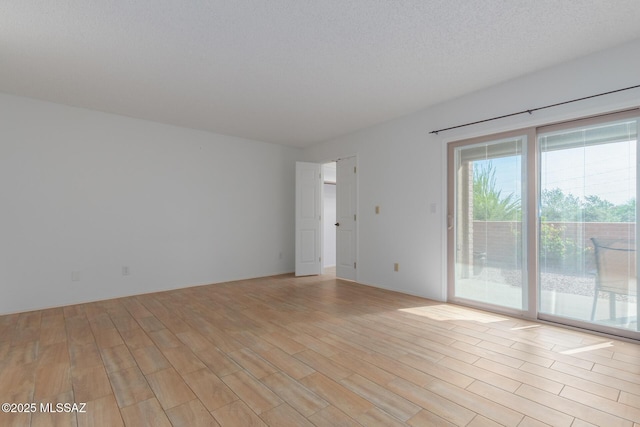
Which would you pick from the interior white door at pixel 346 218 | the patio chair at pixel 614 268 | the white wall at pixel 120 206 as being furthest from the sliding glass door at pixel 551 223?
the white wall at pixel 120 206

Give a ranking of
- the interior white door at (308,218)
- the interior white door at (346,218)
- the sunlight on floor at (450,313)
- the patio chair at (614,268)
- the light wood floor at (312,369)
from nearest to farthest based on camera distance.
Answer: the light wood floor at (312,369)
the patio chair at (614,268)
the sunlight on floor at (450,313)
the interior white door at (346,218)
the interior white door at (308,218)

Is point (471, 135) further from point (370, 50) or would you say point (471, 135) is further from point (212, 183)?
point (212, 183)

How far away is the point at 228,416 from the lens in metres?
1.60

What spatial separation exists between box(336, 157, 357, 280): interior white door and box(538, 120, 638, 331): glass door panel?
2727 mm

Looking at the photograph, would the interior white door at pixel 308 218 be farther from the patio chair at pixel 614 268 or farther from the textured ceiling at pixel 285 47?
the patio chair at pixel 614 268

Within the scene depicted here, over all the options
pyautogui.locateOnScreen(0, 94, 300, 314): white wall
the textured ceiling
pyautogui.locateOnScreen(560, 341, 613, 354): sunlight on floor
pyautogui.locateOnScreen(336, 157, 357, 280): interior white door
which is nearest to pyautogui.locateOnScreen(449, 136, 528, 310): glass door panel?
pyautogui.locateOnScreen(560, 341, 613, 354): sunlight on floor

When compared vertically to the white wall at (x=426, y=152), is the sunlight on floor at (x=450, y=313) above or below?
below

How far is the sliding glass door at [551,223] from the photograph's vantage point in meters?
2.66

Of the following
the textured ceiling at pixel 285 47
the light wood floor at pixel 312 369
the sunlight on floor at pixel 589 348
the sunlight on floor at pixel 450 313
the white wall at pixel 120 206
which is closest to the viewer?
the light wood floor at pixel 312 369

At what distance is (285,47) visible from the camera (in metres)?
2.56

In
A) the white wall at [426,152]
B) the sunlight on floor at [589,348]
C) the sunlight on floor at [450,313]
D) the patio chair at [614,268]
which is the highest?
the white wall at [426,152]

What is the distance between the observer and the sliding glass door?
266 centimetres

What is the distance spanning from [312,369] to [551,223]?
2.82 meters

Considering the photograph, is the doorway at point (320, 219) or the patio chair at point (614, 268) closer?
the patio chair at point (614, 268)
